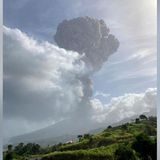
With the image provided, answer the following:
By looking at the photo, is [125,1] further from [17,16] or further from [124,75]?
[17,16]

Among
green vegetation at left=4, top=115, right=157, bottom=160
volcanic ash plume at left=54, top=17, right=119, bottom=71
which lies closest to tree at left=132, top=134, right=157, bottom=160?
green vegetation at left=4, top=115, right=157, bottom=160

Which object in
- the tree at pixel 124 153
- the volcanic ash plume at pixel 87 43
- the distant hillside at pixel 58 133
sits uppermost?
the volcanic ash plume at pixel 87 43

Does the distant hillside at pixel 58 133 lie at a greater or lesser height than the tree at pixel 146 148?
greater

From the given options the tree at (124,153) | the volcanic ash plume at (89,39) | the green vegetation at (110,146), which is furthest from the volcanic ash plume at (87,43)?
the tree at (124,153)

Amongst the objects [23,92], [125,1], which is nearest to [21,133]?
[23,92]

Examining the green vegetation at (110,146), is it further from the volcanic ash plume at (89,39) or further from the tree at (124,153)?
the volcanic ash plume at (89,39)

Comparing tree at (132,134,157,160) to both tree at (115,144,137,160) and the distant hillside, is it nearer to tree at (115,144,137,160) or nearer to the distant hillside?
tree at (115,144,137,160)

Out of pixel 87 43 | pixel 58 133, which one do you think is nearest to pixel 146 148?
pixel 58 133
